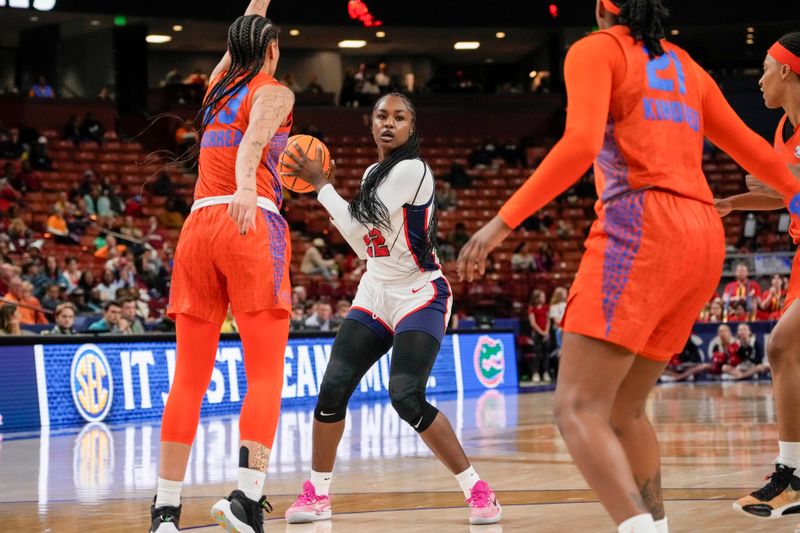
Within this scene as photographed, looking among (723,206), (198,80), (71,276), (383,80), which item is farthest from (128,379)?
(383,80)

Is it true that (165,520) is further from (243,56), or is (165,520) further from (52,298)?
(52,298)

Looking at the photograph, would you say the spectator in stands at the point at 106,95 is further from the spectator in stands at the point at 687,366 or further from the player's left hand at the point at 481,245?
the player's left hand at the point at 481,245

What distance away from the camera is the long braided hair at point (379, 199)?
5.51 meters

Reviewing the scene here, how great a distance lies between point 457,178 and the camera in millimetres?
28859

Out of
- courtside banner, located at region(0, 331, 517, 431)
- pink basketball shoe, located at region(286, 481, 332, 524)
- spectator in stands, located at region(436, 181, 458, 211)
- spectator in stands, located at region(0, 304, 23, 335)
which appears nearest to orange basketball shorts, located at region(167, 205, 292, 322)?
pink basketball shoe, located at region(286, 481, 332, 524)

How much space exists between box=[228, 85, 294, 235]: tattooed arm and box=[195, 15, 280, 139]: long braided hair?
181 millimetres

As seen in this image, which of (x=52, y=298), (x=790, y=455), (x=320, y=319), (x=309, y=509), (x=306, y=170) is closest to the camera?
(x=306, y=170)

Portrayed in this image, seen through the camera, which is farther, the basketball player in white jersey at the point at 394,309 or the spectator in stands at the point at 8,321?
the spectator in stands at the point at 8,321

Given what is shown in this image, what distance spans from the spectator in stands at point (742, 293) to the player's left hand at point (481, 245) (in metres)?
17.5

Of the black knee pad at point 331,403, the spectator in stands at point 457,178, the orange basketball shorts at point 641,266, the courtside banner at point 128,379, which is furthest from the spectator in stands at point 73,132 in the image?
the orange basketball shorts at point 641,266

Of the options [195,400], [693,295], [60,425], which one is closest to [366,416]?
[60,425]

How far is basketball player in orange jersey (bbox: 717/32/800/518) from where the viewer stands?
502cm

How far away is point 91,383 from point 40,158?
13348 millimetres

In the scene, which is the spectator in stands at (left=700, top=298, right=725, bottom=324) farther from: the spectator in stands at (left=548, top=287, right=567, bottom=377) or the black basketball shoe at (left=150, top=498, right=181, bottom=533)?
the black basketball shoe at (left=150, top=498, right=181, bottom=533)
